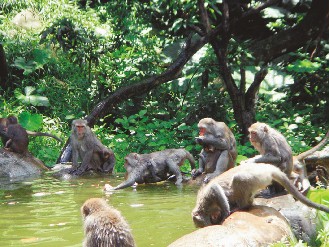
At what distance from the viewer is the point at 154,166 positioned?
958 cm

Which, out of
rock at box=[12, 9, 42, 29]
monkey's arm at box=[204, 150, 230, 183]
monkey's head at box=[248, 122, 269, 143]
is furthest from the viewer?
rock at box=[12, 9, 42, 29]

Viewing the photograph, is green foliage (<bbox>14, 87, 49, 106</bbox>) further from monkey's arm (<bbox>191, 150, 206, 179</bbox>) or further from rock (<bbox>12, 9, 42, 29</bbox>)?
monkey's arm (<bbox>191, 150, 206, 179</bbox>)

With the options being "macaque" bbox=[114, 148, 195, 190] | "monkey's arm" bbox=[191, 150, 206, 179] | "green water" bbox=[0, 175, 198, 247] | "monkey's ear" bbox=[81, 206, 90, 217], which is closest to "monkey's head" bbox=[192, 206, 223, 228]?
"green water" bbox=[0, 175, 198, 247]

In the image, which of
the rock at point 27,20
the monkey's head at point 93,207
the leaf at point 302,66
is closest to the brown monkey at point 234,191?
the monkey's head at point 93,207

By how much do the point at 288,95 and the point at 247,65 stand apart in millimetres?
2157

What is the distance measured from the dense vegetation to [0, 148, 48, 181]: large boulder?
54.9 inches

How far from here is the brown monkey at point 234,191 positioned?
5.38m

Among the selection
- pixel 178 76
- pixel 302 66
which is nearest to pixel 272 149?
pixel 302 66

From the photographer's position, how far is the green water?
19.3 feet

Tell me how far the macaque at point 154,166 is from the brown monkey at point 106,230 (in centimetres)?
491

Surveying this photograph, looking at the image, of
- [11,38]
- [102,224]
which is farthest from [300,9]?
[102,224]

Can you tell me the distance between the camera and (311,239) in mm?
5152

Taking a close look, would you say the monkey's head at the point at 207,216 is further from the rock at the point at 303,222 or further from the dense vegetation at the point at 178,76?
the dense vegetation at the point at 178,76

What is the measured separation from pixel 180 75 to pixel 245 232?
1011cm
